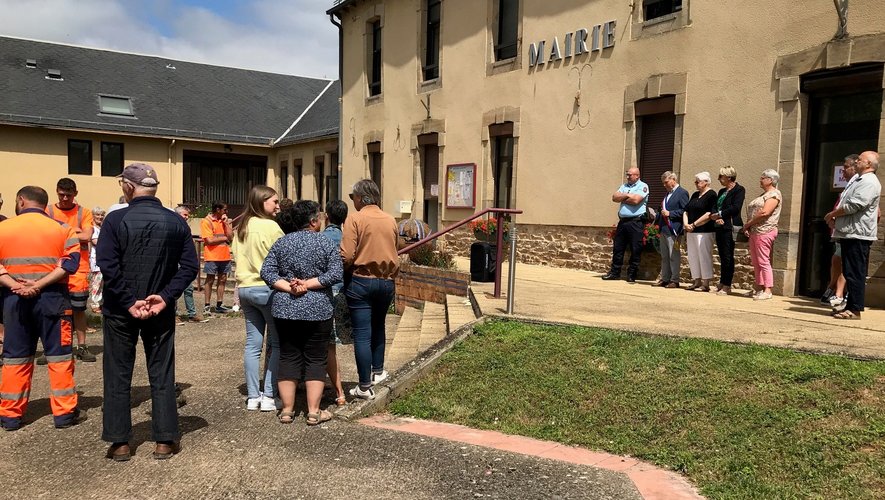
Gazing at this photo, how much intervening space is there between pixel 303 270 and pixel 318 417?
→ 1062 mm

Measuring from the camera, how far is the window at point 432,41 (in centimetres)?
1582

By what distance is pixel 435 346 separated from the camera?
239 inches

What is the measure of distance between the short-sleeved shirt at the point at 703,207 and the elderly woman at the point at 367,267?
5.32 meters

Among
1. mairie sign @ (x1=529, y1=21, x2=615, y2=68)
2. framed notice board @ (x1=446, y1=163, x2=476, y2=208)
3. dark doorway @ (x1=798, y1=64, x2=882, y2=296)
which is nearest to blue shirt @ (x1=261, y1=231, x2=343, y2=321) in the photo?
dark doorway @ (x1=798, y1=64, x2=882, y2=296)

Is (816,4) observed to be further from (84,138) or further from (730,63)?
(84,138)

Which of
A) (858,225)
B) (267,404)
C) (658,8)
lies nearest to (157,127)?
(658,8)

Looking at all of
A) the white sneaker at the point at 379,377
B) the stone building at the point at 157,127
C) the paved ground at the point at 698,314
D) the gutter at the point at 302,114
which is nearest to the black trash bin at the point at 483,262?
the paved ground at the point at 698,314

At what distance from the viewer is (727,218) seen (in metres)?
8.62

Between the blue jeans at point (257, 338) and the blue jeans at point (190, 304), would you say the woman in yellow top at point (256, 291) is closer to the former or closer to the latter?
the blue jeans at point (257, 338)

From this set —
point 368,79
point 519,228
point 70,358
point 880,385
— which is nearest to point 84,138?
point 368,79

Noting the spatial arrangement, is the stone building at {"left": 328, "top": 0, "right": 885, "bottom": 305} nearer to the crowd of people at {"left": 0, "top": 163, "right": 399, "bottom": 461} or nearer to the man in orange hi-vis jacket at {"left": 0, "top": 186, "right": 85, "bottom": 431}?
the crowd of people at {"left": 0, "top": 163, "right": 399, "bottom": 461}

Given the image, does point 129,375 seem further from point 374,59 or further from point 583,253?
point 374,59

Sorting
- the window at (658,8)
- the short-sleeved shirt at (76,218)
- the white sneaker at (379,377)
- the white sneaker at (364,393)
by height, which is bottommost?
the white sneaker at (364,393)

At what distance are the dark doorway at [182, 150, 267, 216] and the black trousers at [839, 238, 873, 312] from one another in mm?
23703
